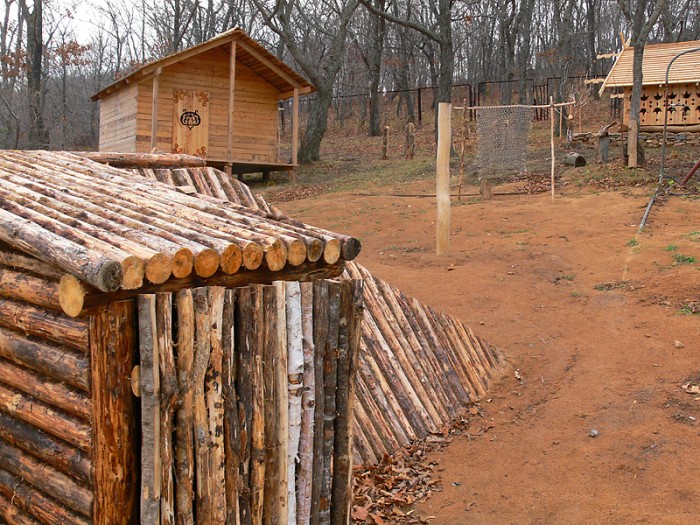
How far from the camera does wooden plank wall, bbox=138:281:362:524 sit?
3047 mm

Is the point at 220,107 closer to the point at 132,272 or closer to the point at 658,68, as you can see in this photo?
the point at 658,68

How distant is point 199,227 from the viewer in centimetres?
371

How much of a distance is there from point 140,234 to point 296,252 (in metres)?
0.82

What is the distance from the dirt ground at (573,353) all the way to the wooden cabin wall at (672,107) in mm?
6903

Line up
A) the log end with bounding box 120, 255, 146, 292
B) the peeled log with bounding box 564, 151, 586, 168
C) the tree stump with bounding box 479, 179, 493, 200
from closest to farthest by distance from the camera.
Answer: the log end with bounding box 120, 255, 146, 292 < the tree stump with bounding box 479, 179, 493, 200 < the peeled log with bounding box 564, 151, 586, 168

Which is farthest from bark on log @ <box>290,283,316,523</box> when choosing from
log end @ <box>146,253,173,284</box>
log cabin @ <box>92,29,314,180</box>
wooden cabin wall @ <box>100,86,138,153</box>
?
wooden cabin wall @ <box>100,86,138,153</box>

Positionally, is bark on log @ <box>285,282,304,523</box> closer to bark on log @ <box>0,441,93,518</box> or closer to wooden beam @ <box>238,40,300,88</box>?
bark on log @ <box>0,441,93,518</box>

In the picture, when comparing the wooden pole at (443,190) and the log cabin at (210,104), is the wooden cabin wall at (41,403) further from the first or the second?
the log cabin at (210,104)

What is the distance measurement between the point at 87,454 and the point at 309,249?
1.49 m

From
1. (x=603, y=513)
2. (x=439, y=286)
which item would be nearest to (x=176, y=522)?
(x=603, y=513)

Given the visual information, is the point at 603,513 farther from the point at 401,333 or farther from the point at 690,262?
the point at 690,262

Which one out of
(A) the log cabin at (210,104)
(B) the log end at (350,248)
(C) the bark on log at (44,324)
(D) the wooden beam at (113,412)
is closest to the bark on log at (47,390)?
(D) the wooden beam at (113,412)

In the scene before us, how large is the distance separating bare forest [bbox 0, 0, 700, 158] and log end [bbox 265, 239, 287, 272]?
57.9 ft

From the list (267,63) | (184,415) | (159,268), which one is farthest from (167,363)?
(267,63)
